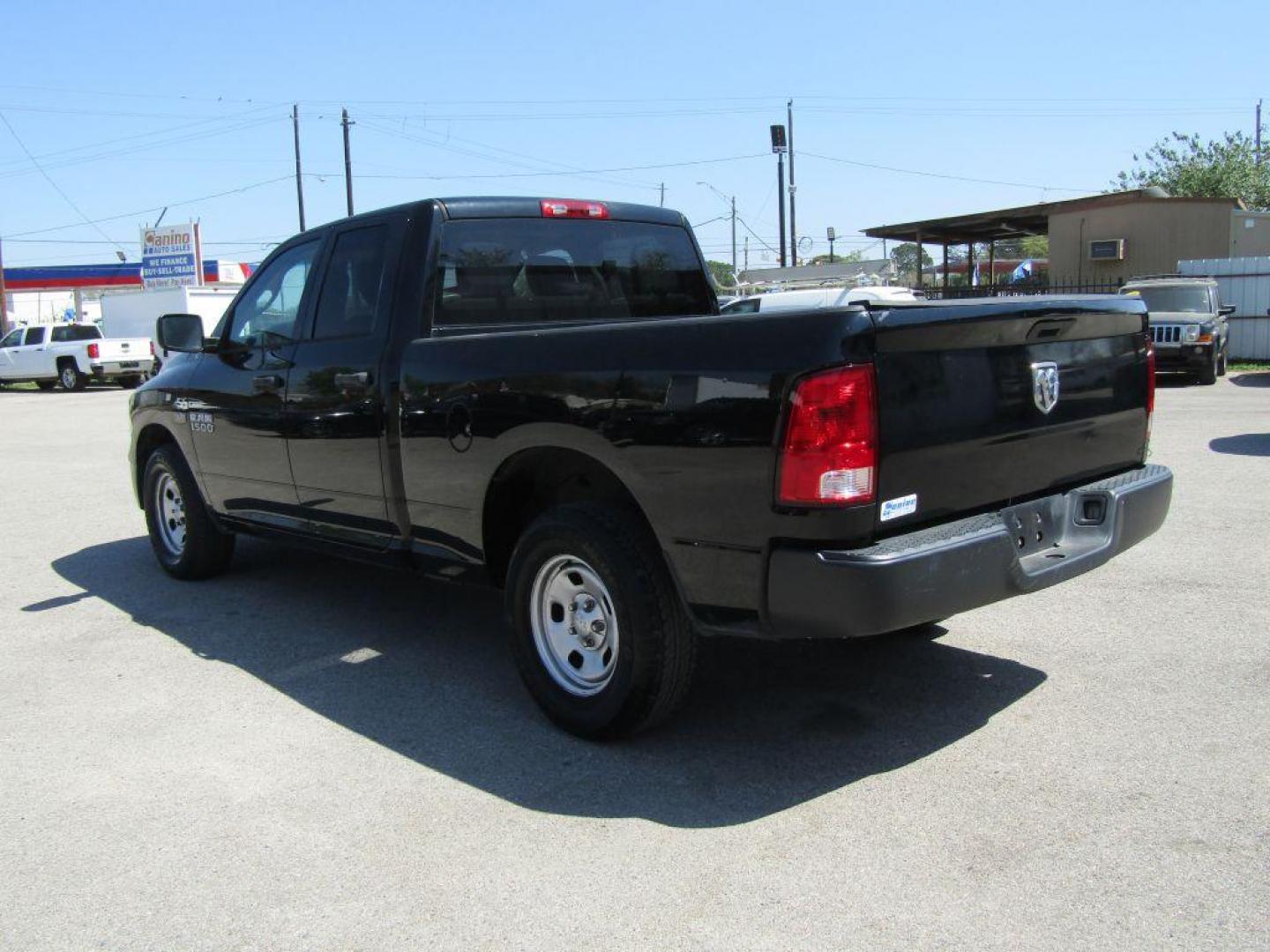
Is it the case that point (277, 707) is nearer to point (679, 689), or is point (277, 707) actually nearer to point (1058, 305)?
point (679, 689)

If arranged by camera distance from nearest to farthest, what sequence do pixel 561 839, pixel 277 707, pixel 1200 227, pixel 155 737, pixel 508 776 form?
pixel 561 839 < pixel 508 776 < pixel 155 737 < pixel 277 707 < pixel 1200 227

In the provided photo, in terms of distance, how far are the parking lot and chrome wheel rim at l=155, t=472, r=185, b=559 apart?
2.85 ft

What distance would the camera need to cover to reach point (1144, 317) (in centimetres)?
446

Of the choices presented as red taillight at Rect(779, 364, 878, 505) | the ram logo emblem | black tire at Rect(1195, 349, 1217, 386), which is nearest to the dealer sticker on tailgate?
red taillight at Rect(779, 364, 878, 505)

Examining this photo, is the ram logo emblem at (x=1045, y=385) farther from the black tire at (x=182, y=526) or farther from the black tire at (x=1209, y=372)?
the black tire at (x=1209, y=372)

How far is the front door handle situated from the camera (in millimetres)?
4754

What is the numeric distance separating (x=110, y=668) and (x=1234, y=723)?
4653 mm

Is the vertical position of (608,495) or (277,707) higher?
(608,495)

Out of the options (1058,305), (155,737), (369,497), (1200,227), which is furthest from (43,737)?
(1200,227)

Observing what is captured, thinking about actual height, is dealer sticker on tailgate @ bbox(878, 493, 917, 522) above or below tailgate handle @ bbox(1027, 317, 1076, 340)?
below

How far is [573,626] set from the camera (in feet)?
13.4

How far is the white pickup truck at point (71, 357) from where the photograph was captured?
2922 centimetres

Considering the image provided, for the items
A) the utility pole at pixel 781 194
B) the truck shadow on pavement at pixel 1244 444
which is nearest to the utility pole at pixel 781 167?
the utility pole at pixel 781 194

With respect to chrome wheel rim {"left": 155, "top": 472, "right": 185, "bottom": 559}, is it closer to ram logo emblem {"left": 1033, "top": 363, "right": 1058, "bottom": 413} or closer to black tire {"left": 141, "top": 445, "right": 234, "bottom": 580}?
black tire {"left": 141, "top": 445, "right": 234, "bottom": 580}
